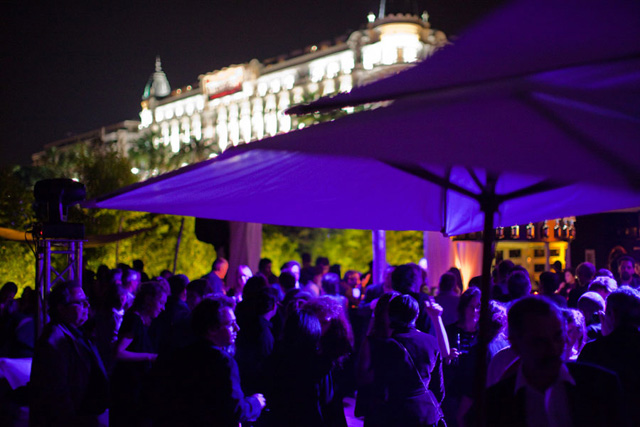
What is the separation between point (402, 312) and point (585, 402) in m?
1.89

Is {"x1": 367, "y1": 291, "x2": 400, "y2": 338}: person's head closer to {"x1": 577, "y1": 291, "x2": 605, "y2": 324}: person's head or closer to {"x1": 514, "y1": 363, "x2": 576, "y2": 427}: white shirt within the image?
{"x1": 577, "y1": 291, "x2": 605, "y2": 324}: person's head

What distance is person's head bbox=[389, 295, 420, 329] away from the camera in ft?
13.1

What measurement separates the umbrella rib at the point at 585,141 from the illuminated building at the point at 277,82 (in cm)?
6397

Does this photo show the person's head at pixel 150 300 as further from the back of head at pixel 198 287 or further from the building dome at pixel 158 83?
the building dome at pixel 158 83

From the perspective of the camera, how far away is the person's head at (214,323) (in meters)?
3.22

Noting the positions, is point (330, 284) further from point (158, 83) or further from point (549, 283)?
point (158, 83)

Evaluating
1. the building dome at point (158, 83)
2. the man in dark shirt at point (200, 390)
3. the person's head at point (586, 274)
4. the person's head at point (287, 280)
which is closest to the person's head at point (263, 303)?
the man in dark shirt at point (200, 390)

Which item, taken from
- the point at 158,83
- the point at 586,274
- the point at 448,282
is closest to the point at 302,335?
the point at 448,282

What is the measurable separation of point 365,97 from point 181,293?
4335mm

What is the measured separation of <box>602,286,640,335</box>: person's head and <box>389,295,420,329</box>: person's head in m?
1.11

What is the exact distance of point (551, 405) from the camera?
7.10ft

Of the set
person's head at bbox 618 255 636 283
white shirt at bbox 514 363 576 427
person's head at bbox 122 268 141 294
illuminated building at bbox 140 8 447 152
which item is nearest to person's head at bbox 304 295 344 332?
white shirt at bbox 514 363 576 427

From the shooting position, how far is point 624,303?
349 centimetres

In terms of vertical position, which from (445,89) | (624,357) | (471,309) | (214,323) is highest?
(445,89)
